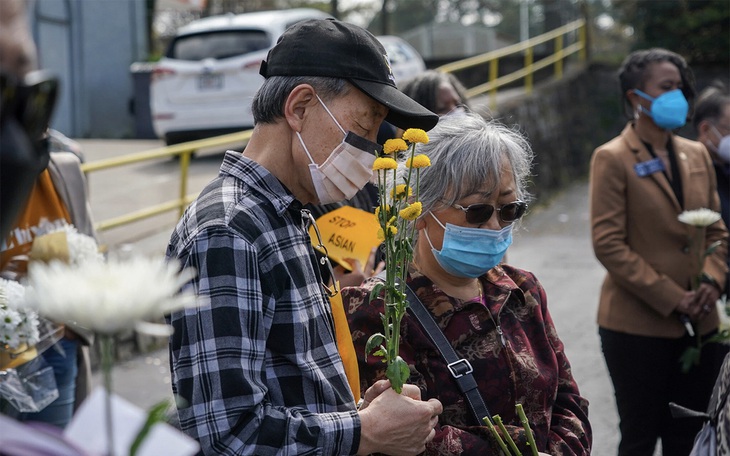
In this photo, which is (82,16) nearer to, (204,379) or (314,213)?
(314,213)

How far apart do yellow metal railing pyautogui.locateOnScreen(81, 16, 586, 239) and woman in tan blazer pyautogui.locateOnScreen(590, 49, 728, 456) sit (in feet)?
7.77

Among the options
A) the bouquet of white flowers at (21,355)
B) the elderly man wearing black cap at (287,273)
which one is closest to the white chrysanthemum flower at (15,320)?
the bouquet of white flowers at (21,355)

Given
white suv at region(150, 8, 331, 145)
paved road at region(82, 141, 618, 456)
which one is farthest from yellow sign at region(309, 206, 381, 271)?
white suv at region(150, 8, 331, 145)

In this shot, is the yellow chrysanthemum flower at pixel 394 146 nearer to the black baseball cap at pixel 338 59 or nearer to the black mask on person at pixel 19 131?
the black baseball cap at pixel 338 59

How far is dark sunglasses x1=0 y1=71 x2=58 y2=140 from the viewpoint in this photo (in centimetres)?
98

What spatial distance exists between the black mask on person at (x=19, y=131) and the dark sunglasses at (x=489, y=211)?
1.80 metres

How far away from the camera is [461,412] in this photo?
2.55 m

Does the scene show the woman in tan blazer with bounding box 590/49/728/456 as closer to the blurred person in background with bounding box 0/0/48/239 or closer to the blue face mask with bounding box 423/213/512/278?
the blue face mask with bounding box 423/213/512/278

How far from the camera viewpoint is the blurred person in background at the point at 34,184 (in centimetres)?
98

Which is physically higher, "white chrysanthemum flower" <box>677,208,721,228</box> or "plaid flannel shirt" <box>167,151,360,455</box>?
"plaid flannel shirt" <box>167,151,360,455</box>

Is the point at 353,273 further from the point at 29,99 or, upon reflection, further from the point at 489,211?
the point at 29,99

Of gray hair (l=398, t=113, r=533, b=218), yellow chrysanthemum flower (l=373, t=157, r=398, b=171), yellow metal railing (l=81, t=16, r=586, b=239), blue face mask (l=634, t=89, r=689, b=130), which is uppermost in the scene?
yellow chrysanthemum flower (l=373, t=157, r=398, b=171)

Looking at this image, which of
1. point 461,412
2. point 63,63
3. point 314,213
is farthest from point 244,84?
point 461,412

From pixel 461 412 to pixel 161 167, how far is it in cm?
989
